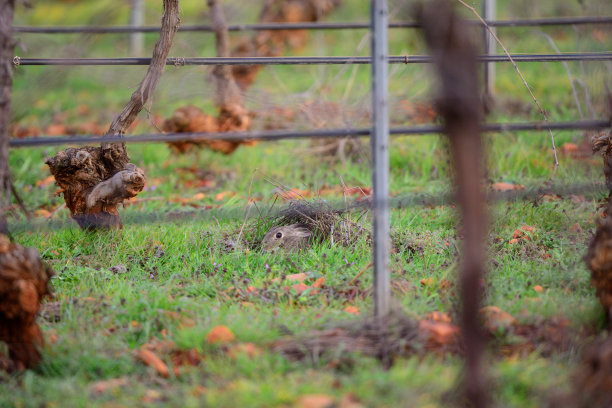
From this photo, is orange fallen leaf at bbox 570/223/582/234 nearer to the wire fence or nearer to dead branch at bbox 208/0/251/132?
the wire fence

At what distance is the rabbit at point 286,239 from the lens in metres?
3.18

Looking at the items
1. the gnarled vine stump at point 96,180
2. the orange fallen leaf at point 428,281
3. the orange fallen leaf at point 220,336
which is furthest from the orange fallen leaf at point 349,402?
the gnarled vine stump at point 96,180

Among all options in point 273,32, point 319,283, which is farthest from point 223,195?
point 273,32

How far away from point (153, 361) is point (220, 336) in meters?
0.25

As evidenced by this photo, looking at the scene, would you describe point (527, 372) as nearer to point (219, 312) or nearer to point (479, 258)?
point (479, 258)

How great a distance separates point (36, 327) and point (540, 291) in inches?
81.5

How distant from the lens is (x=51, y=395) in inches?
75.6

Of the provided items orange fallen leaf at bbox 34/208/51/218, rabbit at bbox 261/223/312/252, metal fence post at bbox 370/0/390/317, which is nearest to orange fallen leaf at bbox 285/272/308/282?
rabbit at bbox 261/223/312/252

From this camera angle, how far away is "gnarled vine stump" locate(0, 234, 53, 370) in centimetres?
202

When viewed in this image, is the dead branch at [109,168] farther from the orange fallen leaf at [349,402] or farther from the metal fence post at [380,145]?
the orange fallen leaf at [349,402]

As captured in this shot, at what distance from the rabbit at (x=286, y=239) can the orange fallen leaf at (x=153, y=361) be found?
1112 mm

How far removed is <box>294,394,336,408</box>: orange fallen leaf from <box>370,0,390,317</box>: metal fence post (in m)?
Result: 0.52

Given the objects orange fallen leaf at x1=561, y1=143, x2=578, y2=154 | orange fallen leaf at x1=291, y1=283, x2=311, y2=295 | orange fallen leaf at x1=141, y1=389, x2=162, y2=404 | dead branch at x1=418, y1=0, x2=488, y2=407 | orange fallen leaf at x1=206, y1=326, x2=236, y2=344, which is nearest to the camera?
dead branch at x1=418, y1=0, x2=488, y2=407

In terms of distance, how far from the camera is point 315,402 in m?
1.76
